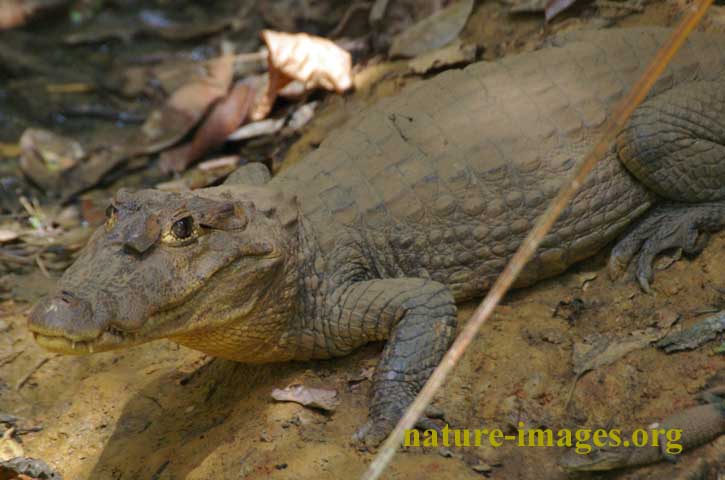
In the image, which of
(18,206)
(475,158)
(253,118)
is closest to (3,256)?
(18,206)

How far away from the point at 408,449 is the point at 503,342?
70 centimetres

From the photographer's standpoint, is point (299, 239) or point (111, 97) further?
point (111, 97)

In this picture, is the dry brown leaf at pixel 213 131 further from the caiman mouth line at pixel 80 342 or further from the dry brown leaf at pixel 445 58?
the caiman mouth line at pixel 80 342

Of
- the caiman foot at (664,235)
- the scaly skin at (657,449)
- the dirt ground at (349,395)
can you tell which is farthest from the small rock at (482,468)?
the caiman foot at (664,235)

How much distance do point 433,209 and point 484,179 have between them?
0.28 meters

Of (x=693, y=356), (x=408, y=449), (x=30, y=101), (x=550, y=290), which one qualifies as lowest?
(x=408, y=449)

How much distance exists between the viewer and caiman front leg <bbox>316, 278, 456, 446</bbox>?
3209mm

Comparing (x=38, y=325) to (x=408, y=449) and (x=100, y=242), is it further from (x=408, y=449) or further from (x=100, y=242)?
(x=408, y=449)

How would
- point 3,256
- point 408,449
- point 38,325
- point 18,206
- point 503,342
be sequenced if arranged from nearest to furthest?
point 38,325
point 408,449
point 503,342
point 3,256
point 18,206

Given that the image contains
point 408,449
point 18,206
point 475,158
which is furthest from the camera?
point 18,206

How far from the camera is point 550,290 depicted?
3705mm

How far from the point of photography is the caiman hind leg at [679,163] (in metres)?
3.60

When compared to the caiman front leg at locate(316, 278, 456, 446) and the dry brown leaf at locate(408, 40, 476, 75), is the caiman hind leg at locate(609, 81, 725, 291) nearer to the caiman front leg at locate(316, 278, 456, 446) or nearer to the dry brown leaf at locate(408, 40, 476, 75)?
the caiman front leg at locate(316, 278, 456, 446)

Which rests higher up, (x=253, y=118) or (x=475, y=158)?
(x=253, y=118)
